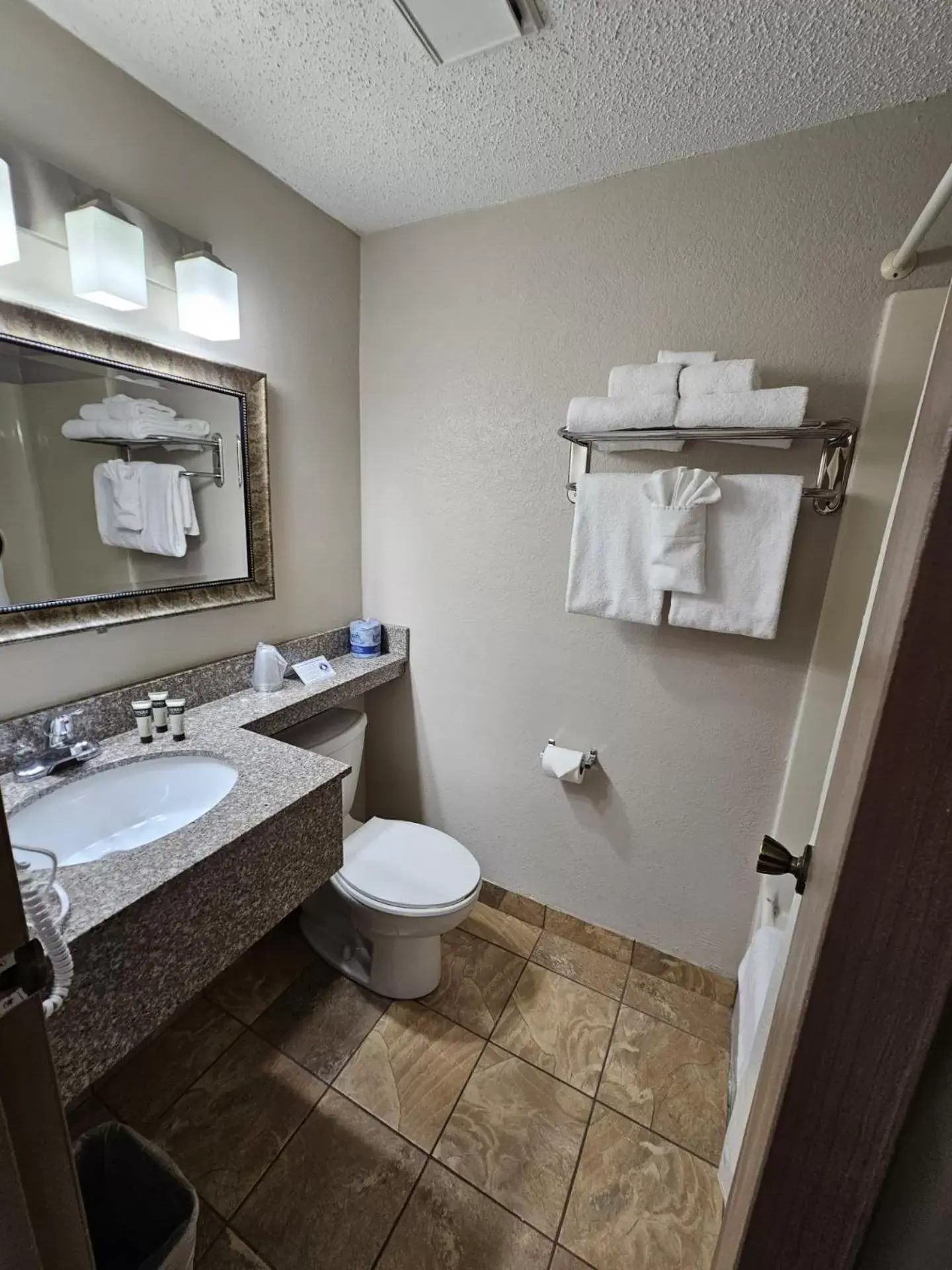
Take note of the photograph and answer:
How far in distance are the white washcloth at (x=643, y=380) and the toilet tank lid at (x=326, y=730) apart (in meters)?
1.24

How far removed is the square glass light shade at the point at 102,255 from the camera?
1.00 m

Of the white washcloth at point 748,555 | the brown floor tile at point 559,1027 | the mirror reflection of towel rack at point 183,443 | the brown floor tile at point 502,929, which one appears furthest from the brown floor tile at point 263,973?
the white washcloth at point 748,555

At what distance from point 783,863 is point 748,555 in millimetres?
792

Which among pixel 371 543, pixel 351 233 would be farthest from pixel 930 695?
pixel 351 233

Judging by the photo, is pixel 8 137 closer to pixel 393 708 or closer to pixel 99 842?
pixel 99 842

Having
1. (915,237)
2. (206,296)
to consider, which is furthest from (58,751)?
(915,237)

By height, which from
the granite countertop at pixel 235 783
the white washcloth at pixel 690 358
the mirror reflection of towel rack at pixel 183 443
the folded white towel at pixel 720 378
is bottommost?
the granite countertop at pixel 235 783

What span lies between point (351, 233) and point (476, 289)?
0.49 meters

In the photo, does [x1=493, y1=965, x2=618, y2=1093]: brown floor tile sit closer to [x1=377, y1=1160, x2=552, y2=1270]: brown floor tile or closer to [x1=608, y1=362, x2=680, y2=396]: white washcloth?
[x1=377, y1=1160, x2=552, y2=1270]: brown floor tile

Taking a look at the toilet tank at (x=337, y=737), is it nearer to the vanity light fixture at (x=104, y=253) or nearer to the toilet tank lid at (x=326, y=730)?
the toilet tank lid at (x=326, y=730)

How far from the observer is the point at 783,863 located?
2.12ft

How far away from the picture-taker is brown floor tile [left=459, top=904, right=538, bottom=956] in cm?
173

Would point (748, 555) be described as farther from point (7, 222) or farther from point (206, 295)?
point (7, 222)

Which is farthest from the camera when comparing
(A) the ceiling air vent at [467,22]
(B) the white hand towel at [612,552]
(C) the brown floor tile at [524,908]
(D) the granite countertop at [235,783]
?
(C) the brown floor tile at [524,908]
